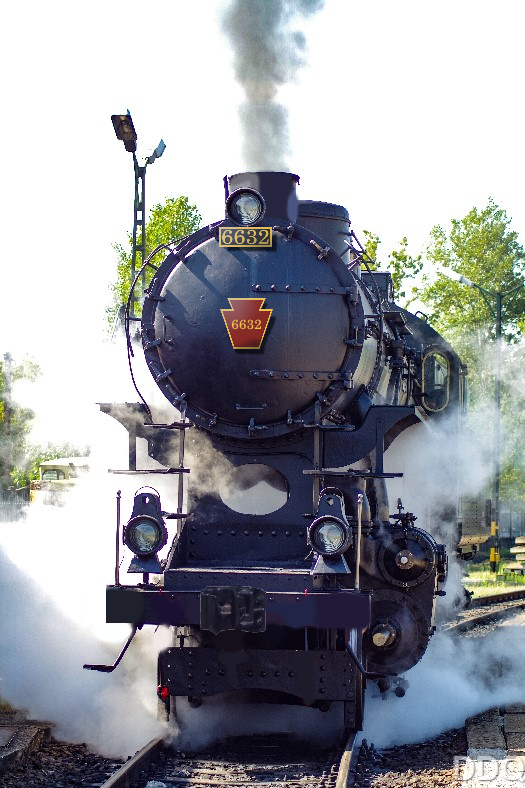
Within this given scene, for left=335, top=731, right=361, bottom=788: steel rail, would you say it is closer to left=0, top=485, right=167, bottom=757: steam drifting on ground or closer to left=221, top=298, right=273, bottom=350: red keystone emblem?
left=0, top=485, right=167, bottom=757: steam drifting on ground

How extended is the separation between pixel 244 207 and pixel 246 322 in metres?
0.78

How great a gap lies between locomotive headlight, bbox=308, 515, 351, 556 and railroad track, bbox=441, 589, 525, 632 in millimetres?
5252

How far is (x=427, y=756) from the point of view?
23.9 feet

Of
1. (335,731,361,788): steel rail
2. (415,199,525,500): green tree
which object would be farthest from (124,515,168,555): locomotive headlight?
(415,199,525,500): green tree

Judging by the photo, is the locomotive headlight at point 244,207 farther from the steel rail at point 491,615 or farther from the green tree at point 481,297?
the green tree at point 481,297

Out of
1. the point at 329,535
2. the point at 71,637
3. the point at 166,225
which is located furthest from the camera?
the point at 166,225

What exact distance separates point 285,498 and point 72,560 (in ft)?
9.95

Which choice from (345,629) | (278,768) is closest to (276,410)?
(345,629)

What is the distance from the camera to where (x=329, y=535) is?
7.07 meters

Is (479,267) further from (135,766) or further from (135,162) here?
(135,766)

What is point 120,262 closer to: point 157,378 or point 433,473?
point 433,473

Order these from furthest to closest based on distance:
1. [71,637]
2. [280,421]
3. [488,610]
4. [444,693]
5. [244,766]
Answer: [488,610] → [71,637] → [444,693] → [280,421] → [244,766]

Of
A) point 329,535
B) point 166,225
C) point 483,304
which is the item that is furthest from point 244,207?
point 483,304

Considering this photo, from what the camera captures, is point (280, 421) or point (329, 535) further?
point (280, 421)
